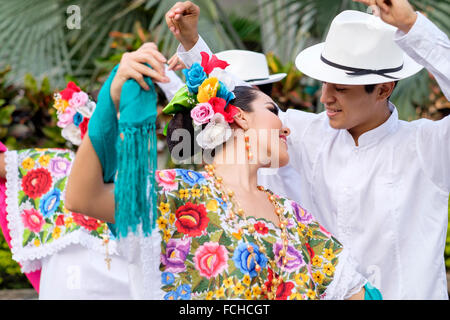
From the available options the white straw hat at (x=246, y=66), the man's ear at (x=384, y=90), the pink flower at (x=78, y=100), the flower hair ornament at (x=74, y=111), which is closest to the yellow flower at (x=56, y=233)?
the flower hair ornament at (x=74, y=111)

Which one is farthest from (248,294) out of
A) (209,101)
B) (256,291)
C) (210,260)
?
(209,101)

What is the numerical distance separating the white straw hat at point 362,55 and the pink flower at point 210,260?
114 cm

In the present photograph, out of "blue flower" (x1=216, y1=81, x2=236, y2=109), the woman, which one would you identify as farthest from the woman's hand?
"blue flower" (x1=216, y1=81, x2=236, y2=109)

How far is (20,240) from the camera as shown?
284 cm

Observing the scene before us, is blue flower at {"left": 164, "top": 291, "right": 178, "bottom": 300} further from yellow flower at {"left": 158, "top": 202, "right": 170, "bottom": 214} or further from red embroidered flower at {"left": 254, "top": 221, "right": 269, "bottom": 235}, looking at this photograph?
red embroidered flower at {"left": 254, "top": 221, "right": 269, "bottom": 235}

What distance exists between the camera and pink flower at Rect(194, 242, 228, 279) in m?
2.03

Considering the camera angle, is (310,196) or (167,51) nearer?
(310,196)

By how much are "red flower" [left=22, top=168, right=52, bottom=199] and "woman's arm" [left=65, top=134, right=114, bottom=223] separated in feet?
3.63

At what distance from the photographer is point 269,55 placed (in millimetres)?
5797

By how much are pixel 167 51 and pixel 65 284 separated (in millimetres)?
3042

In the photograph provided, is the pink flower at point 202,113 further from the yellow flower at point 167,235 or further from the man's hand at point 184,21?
the man's hand at point 184,21

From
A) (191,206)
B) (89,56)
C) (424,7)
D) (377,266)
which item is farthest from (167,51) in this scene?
(191,206)

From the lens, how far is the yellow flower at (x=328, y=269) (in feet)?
7.57
